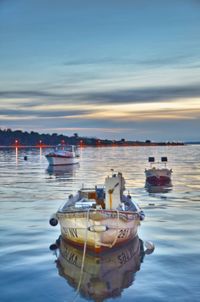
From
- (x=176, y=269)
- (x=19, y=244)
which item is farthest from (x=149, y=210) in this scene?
(x=176, y=269)

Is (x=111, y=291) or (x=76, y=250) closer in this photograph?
(x=111, y=291)

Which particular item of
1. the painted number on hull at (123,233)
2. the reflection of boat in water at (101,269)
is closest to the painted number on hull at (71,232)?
the reflection of boat in water at (101,269)

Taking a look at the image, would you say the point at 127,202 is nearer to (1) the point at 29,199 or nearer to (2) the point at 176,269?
(2) the point at 176,269

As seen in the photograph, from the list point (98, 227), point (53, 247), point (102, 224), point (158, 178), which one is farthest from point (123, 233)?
point (158, 178)

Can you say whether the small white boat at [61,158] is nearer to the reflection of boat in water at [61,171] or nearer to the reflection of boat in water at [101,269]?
the reflection of boat in water at [61,171]

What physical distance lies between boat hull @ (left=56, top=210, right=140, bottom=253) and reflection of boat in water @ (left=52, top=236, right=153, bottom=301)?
17.4 inches

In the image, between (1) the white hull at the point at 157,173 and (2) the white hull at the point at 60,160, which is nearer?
(1) the white hull at the point at 157,173

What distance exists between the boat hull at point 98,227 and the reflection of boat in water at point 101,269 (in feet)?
1.45

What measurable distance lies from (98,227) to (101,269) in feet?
5.47

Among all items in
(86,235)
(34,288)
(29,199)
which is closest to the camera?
(34,288)

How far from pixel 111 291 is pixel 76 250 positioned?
16.0 ft

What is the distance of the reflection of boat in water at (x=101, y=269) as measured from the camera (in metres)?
16.0

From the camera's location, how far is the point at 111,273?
58.4 ft

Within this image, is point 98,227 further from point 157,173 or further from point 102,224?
point 157,173
